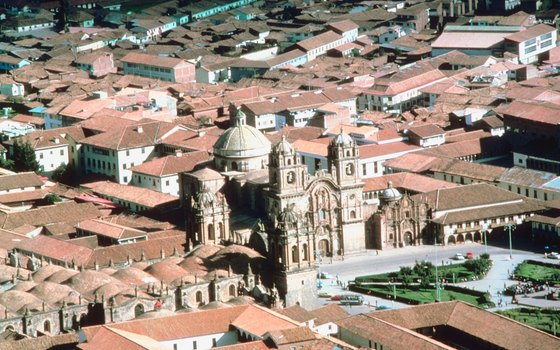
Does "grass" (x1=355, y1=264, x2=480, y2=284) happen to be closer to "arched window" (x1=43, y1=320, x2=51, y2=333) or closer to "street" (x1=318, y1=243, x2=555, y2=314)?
"street" (x1=318, y1=243, x2=555, y2=314)

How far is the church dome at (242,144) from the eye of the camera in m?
121

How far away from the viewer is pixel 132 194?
423ft

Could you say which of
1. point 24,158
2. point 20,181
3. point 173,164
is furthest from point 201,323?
point 24,158

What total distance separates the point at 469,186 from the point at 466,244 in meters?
5.58

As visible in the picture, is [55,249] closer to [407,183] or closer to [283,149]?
[283,149]

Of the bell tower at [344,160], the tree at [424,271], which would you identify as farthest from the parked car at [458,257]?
the bell tower at [344,160]

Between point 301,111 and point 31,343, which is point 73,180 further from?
point 31,343

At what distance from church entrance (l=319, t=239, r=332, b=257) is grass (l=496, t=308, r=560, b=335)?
19.4m

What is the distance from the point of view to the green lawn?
107 metres

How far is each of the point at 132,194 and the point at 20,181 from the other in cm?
998

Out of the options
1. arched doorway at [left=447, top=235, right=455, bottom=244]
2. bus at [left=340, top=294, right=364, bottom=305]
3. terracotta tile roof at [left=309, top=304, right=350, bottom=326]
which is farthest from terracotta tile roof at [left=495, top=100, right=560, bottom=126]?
terracotta tile roof at [left=309, top=304, right=350, bottom=326]

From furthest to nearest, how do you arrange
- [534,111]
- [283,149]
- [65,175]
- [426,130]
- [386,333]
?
[65,175]
[426,130]
[534,111]
[283,149]
[386,333]

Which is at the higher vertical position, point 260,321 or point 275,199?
point 260,321

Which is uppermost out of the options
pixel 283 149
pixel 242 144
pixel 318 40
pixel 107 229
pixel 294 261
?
pixel 283 149
